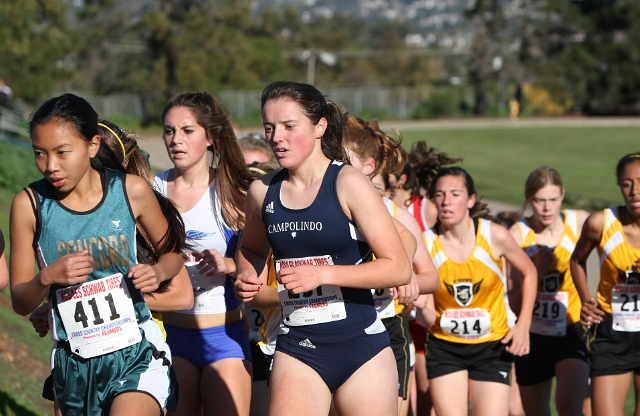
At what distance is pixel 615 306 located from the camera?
5.71 metres

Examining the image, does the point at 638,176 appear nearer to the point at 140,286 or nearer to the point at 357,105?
the point at 140,286

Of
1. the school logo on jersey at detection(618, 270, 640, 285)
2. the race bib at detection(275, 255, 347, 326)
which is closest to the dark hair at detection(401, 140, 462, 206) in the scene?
the school logo on jersey at detection(618, 270, 640, 285)

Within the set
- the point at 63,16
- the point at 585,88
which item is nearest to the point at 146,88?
the point at 63,16

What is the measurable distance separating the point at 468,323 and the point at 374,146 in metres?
1.40

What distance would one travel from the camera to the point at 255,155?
6.62 m

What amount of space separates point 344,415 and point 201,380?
133cm

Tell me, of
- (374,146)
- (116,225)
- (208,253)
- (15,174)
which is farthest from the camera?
(15,174)

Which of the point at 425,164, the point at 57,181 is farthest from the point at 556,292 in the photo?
A: the point at 57,181

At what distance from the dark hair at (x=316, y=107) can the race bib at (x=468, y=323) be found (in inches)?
79.9

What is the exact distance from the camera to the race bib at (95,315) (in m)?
3.65

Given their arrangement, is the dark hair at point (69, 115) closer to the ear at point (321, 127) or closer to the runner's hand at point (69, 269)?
the runner's hand at point (69, 269)

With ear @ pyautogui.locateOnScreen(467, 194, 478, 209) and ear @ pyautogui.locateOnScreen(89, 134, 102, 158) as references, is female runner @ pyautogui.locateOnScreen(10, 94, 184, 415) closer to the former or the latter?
ear @ pyautogui.locateOnScreen(89, 134, 102, 158)

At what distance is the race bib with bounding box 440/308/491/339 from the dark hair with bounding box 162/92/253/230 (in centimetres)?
166

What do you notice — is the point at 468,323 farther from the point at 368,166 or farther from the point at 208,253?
the point at 208,253
